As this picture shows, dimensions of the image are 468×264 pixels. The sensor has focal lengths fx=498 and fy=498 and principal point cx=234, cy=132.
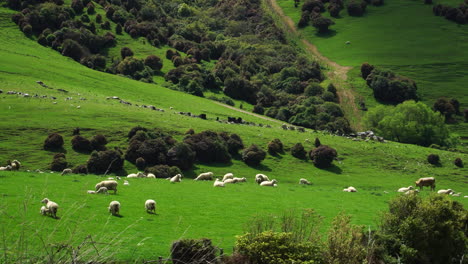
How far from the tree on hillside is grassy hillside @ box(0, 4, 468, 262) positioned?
35.0 ft

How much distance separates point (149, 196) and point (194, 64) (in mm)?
78194

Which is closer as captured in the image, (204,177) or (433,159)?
(204,177)

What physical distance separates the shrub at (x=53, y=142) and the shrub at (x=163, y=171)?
9490 mm

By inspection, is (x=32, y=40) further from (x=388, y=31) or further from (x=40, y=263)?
(x=40, y=263)

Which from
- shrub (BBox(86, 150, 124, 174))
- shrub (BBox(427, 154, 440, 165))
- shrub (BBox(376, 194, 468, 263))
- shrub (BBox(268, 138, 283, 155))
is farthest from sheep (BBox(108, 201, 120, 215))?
shrub (BBox(427, 154, 440, 165))

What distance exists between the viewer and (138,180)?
3444 cm

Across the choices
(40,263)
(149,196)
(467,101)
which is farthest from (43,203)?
(467,101)

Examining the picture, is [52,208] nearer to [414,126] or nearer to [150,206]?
[150,206]

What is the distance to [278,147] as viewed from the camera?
56.2 meters

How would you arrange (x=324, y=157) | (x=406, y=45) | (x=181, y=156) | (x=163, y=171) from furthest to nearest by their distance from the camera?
1. (x=406, y=45)
2. (x=324, y=157)
3. (x=181, y=156)
4. (x=163, y=171)

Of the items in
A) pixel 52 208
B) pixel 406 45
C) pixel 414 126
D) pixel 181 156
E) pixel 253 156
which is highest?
pixel 406 45

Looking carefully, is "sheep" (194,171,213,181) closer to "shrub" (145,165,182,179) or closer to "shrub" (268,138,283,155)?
"shrub" (145,165,182,179)

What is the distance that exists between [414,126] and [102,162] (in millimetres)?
50816

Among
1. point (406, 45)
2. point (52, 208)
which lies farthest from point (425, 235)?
point (406, 45)
